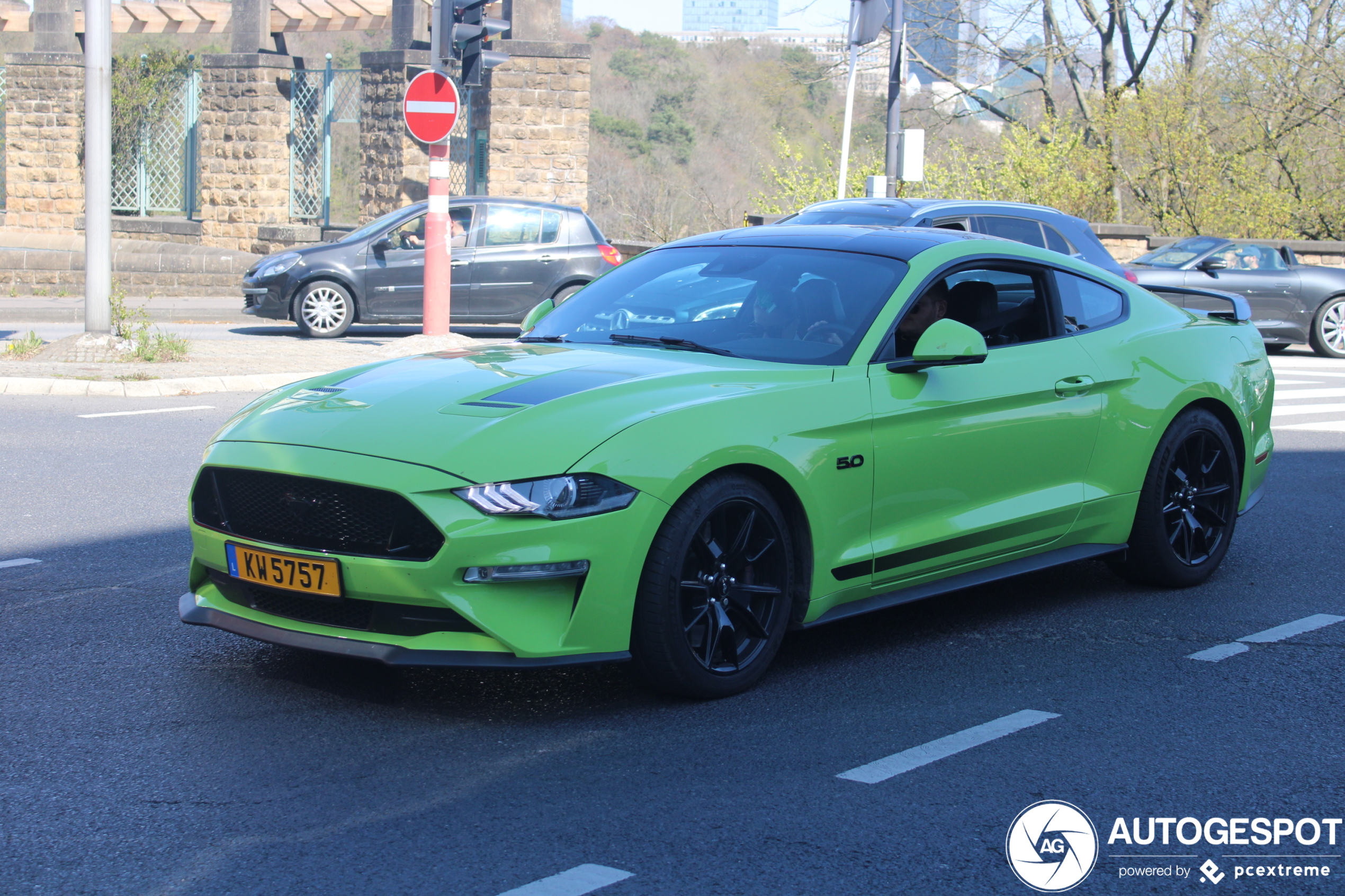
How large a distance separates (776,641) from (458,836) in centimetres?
153

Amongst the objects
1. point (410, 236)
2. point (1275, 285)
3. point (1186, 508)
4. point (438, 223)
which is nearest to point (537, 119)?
point (410, 236)

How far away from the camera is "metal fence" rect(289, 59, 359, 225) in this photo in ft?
89.2

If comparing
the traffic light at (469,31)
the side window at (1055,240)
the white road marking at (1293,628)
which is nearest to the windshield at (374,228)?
the traffic light at (469,31)

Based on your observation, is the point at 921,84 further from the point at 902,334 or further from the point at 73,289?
the point at 902,334

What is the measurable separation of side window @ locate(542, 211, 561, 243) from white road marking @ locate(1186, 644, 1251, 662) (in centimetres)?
1363

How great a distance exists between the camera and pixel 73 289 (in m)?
21.9

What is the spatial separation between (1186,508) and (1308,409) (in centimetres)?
812

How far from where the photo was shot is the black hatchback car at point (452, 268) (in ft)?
56.5

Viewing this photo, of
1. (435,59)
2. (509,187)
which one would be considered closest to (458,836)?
(435,59)

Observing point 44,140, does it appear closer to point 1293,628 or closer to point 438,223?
point 438,223

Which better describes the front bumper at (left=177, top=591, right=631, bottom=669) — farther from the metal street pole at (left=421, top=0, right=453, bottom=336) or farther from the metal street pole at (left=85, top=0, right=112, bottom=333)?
the metal street pole at (left=421, top=0, right=453, bottom=336)

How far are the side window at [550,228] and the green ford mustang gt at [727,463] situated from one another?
1202cm

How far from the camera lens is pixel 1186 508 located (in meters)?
6.24

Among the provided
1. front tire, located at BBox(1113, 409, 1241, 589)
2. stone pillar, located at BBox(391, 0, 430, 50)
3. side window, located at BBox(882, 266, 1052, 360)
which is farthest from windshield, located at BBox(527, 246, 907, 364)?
stone pillar, located at BBox(391, 0, 430, 50)
